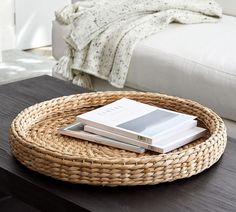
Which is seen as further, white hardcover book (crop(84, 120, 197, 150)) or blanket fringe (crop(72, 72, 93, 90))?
blanket fringe (crop(72, 72, 93, 90))

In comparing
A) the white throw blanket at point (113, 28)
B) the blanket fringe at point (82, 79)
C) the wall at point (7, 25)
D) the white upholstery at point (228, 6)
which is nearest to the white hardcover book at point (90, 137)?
the white throw blanket at point (113, 28)

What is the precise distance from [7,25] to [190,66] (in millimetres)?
1905

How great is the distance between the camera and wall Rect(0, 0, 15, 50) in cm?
337

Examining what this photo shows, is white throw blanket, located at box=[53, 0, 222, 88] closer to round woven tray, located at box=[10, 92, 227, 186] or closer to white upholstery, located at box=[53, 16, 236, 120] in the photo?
white upholstery, located at box=[53, 16, 236, 120]

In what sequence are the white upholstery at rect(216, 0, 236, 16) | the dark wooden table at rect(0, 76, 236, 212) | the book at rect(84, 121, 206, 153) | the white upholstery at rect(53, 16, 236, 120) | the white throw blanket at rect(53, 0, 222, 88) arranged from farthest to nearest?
the white upholstery at rect(216, 0, 236, 16), the white throw blanket at rect(53, 0, 222, 88), the white upholstery at rect(53, 16, 236, 120), the book at rect(84, 121, 206, 153), the dark wooden table at rect(0, 76, 236, 212)

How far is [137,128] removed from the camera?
44.7 inches

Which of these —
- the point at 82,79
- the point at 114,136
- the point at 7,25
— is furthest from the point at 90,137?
the point at 7,25

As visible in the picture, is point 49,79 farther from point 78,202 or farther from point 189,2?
point 189,2

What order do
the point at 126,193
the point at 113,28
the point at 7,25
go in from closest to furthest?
the point at 126,193 < the point at 113,28 < the point at 7,25

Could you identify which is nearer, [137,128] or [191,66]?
[137,128]

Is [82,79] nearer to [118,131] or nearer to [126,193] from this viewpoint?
[118,131]

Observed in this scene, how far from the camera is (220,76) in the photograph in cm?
173

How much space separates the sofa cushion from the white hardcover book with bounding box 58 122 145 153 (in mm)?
676

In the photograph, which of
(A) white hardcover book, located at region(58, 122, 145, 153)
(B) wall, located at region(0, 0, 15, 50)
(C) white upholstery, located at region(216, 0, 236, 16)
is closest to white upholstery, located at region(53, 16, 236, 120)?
(C) white upholstery, located at region(216, 0, 236, 16)
